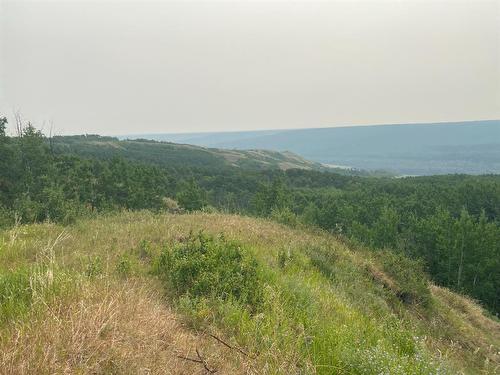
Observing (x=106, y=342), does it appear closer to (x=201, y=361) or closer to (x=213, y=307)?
(x=201, y=361)

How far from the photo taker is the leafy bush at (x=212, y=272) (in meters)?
5.64

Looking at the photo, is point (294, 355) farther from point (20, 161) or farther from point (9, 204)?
point (20, 161)

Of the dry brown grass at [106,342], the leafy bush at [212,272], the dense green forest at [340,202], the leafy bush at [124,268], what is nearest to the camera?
the dry brown grass at [106,342]

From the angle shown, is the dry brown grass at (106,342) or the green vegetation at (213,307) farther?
the green vegetation at (213,307)

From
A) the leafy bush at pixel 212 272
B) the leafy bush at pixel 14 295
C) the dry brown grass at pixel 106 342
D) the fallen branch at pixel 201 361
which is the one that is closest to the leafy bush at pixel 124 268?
the leafy bush at pixel 212 272

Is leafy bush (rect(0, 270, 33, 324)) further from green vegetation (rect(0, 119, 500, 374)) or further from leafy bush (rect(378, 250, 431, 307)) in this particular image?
leafy bush (rect(378, 250, 431, 307))

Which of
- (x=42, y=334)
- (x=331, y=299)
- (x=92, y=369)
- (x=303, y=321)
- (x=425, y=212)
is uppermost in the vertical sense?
(x=42, y=334)

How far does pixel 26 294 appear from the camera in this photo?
414 cm

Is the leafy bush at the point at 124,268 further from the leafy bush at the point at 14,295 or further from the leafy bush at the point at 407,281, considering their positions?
the leafy bush at the point at 407,281

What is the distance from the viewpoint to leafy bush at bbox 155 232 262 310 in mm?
5645

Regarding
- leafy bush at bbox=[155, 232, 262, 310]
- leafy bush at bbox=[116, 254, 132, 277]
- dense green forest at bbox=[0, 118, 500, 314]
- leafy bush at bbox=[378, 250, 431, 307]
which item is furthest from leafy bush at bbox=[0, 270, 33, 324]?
dense green forest at bbox=[0, 118, 500, 314]

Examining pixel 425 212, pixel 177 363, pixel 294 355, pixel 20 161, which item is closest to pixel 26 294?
pixel 177 363

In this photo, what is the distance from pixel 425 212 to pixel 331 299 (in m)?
69.7

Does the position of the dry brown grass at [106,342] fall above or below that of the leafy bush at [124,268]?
above
